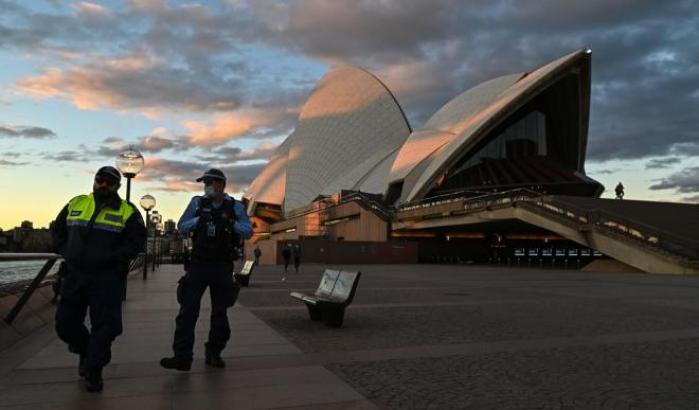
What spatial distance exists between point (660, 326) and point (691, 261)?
16.8m

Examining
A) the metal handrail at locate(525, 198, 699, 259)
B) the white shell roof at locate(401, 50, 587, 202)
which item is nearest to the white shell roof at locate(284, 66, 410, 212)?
the white shell roof at locate(401, 50, 587, 202)

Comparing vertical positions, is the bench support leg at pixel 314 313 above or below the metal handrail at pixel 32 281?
below

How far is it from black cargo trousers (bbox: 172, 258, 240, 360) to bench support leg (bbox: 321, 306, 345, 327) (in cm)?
262

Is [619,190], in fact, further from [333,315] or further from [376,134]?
[333,315]

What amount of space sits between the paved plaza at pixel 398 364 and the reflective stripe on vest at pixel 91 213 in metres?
1.23

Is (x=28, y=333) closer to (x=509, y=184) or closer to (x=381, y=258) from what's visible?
(x=381, y=258)

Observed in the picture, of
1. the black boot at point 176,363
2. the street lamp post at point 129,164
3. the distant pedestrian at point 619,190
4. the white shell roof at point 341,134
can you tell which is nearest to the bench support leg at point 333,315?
the black boot at point 176,363

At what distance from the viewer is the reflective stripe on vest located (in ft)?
13.7

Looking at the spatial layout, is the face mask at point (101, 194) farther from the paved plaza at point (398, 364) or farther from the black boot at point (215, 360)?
the black boot at point (215, 360)

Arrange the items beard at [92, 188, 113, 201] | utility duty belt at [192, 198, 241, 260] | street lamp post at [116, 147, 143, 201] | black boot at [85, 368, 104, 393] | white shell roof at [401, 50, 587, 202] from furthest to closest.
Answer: white shell roof at [401, 50, 587, 202], street lamp post at [116, 147, 143, 201], utility duty belt at [192, 198, 241, 260], beard at [92, 188, 113, 201], black boot at [85, 368, 104, 393]

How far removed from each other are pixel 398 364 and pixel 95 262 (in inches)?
108

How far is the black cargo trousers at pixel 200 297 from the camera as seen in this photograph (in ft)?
15.1

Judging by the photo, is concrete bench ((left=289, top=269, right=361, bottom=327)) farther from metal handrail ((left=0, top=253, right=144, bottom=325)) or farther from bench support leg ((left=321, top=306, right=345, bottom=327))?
metal handrail ((left=0, top=253, right=144, bottom=325))

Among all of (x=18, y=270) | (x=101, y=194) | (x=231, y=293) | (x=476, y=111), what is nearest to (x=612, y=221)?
(x=231, y=293)
